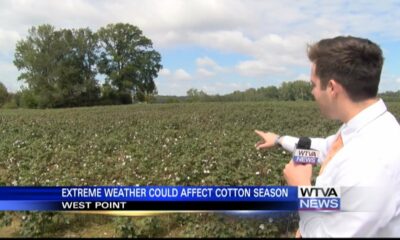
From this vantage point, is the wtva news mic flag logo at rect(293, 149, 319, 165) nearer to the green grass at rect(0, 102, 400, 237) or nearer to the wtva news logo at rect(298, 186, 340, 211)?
the wtva news logo at rect(298, 186, 340, 211)

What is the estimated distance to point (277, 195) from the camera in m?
2.60

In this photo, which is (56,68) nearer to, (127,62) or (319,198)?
(127,62)

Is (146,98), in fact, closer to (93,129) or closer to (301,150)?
(93,129)

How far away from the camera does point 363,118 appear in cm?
212

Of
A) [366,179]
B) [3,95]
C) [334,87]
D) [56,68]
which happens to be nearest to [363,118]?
[334,87]

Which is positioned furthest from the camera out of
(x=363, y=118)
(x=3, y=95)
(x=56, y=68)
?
(x=3, y=95)

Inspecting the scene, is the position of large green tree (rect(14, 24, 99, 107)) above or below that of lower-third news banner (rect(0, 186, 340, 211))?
above

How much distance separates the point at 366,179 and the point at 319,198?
0.32 metres

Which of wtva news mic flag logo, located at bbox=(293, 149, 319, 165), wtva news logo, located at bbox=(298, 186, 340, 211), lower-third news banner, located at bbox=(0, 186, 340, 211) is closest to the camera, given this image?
wtva news logo, located at bbox=(298, 186, 340, 211)

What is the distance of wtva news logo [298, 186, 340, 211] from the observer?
2037mm

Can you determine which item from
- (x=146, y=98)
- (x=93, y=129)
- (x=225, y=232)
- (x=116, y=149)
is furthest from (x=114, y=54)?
(x=225, y=232)

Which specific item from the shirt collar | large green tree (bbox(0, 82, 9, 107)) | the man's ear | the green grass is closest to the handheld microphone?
the shirt collar

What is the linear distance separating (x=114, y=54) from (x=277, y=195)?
74010 mm

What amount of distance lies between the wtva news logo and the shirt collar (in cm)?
24
